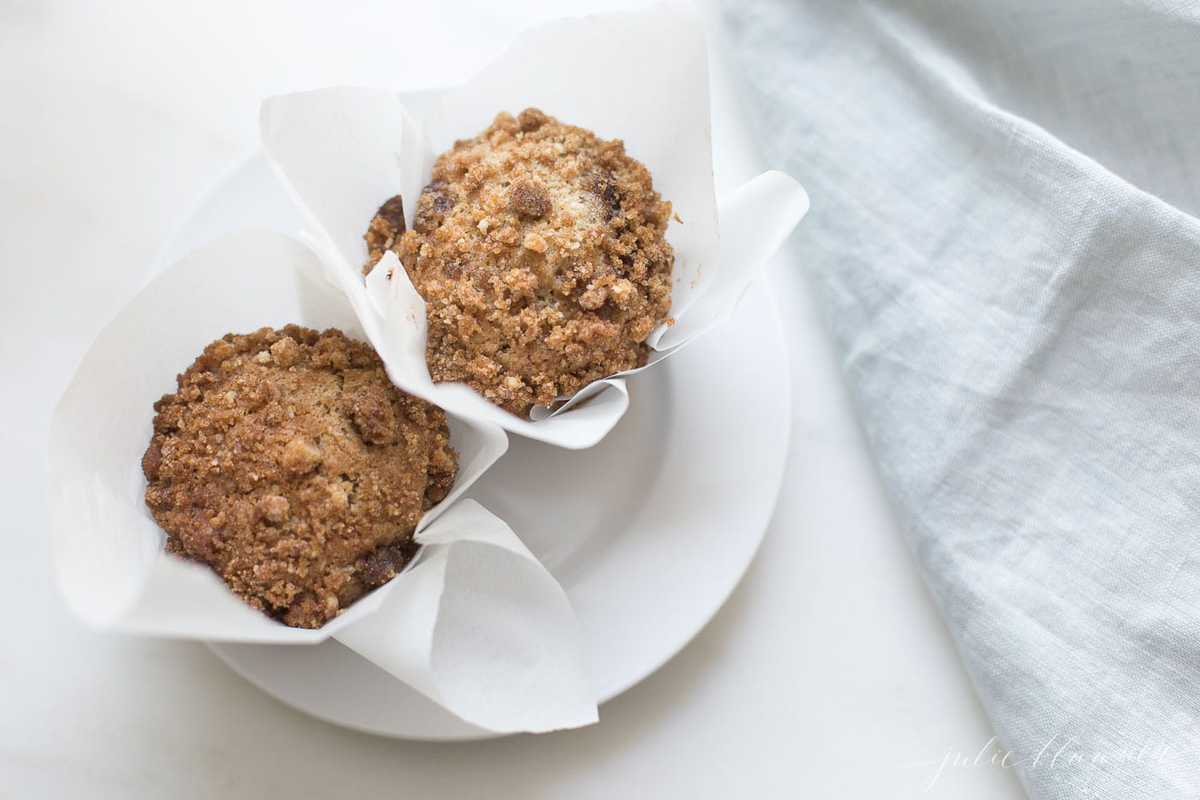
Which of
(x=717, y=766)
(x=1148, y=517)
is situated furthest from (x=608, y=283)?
(x=1148, y=517)

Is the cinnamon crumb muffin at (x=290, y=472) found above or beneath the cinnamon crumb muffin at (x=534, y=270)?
beneath

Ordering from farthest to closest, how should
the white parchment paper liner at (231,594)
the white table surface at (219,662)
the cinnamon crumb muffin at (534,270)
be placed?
the white table surface at (219,662) → the cinnamon crumb muffin at (534,270) → the white parchment paper liner at (231,594)

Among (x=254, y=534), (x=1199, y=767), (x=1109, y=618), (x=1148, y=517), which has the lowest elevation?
(x=1199, y=767)

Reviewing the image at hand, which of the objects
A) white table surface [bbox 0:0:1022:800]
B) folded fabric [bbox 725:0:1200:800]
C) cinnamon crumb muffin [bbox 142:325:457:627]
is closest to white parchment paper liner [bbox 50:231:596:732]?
cinnamon crumb muffin [bbox 142:325:457:627]

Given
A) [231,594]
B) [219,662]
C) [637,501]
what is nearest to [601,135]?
[637,501]

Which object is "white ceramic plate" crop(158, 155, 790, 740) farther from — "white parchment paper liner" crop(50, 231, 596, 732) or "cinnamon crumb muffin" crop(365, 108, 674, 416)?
"cinnamon crumb muffin" crop(365, 108, 674, 416)

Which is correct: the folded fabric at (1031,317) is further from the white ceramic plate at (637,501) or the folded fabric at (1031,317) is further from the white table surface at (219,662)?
the white ceramic plate at (637,501)

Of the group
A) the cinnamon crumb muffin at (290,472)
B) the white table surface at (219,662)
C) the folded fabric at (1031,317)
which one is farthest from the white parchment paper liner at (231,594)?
the folded fabric at (1031,317)

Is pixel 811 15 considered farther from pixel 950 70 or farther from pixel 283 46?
pixel 283 46
